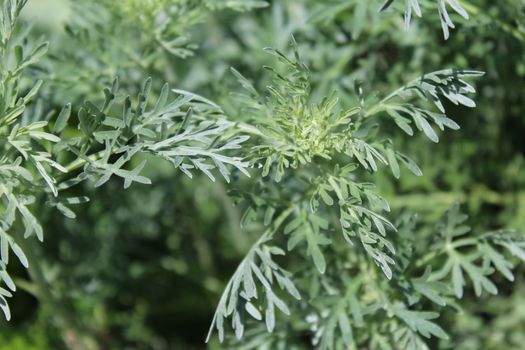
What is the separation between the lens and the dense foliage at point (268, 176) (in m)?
1.15

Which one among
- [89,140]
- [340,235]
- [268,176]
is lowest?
[340,235]

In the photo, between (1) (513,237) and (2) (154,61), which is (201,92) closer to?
(2) (154,61)

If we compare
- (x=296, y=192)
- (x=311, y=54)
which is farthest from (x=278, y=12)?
(x=296, y=192)

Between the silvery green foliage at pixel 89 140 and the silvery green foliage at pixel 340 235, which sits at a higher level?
the silvery green foliage at pixel 89 140

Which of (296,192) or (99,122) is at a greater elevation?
(99,122)

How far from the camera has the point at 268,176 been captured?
1343 mm

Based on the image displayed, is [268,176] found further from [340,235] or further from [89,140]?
[89,140]

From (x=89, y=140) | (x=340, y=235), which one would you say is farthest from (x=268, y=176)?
(x=89, y=140)

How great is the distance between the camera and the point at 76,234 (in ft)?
6.10

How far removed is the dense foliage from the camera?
1152 mm

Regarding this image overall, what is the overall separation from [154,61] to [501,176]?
2.69ft

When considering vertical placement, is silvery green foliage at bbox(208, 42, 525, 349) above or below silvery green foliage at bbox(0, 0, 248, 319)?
below

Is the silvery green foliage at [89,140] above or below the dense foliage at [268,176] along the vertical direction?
above

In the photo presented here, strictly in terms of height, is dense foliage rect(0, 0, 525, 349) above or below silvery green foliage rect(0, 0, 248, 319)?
below
